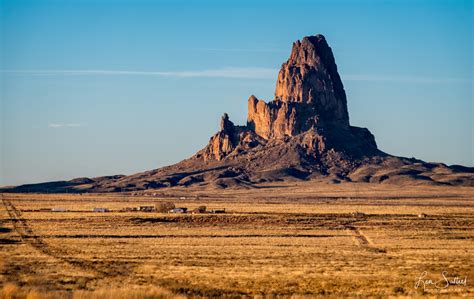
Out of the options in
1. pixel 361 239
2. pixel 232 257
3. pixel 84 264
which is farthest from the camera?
pixel 361 239

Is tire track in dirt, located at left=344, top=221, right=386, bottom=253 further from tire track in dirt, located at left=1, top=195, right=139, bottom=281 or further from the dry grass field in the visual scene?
tire track in dirt, located at left=1, top=195, right=139, bottom=281

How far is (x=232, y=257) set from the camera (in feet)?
141

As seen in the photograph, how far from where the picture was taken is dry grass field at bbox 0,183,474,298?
31422mm

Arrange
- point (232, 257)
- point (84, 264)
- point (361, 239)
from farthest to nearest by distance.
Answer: point (361, 239) < point (232, 257) < point (84, 264)

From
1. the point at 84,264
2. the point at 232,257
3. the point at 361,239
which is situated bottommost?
the point at 361,239

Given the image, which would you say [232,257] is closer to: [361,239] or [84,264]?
[84,264]

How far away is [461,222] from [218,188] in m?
117

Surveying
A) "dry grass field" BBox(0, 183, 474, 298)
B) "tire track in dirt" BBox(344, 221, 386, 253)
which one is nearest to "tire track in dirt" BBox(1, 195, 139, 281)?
"dry grass field" BBox(0, 183, 474, 298)

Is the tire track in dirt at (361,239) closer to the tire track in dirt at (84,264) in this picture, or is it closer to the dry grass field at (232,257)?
the dry grass field at (232,257)

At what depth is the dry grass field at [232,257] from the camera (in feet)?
103

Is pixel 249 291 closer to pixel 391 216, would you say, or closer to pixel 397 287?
pixel 397 287

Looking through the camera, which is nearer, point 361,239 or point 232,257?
point 232,257

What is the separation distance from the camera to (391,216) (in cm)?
8694

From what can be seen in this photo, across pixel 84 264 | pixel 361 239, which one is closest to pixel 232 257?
pixel 84 264
